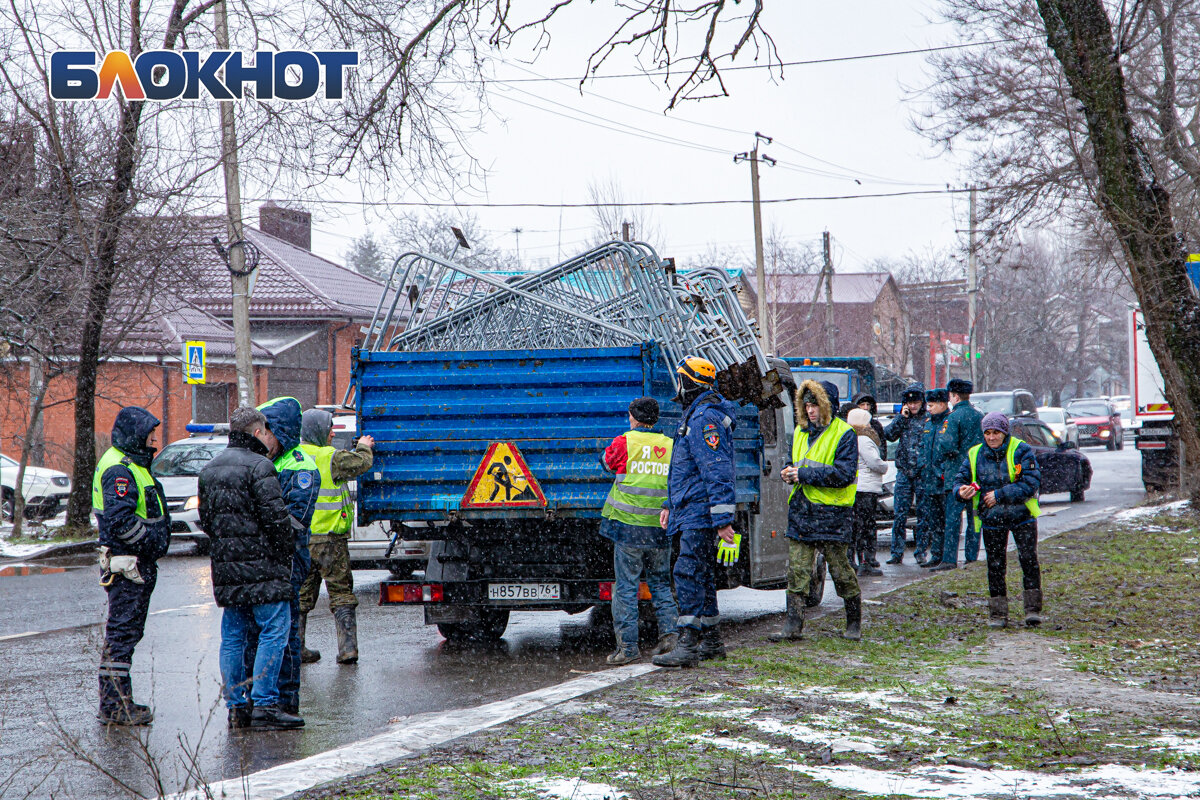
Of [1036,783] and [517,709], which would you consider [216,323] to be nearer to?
[517,709]

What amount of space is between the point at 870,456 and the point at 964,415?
3.60 ft

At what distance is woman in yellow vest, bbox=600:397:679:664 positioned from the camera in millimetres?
7840

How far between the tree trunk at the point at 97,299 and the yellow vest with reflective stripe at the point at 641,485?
11.6 metres

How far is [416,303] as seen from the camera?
10.1 meters

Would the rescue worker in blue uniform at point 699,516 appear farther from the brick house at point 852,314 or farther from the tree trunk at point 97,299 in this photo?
the brick house at point 852,314

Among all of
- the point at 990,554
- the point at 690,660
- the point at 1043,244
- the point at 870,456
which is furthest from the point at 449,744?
the point at 1043,244

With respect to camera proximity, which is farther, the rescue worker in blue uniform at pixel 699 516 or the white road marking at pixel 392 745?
the rescue worker in blue uniform at pixel 699 516

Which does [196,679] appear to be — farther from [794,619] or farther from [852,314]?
[852,314]

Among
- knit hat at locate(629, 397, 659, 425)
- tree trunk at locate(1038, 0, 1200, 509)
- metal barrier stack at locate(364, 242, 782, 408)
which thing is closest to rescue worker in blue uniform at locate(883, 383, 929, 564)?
metal barrier stack at locate(364, 242, 782, 408)

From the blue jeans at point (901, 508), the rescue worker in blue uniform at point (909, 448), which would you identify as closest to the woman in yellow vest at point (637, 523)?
the rescue worker in blue uniform at point (909, 448)

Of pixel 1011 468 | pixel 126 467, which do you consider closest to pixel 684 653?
pixel 1011 468

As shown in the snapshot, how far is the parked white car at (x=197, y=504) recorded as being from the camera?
9773 mm

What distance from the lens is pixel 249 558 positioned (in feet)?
20.6

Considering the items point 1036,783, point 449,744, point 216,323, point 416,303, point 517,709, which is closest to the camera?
point 1036,783
